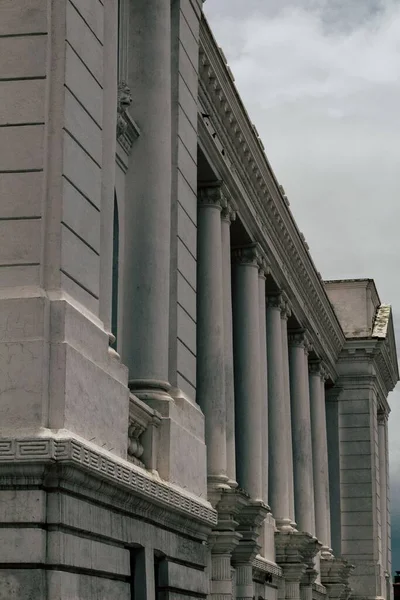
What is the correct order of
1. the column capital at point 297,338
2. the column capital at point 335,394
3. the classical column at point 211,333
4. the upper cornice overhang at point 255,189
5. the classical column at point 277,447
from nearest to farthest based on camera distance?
the classical column at point 211,333 < the upper cornice overhang at point 255,189 < the classical column at point 277,447 < the column capital at point 297,338 < the column capital at point 335,394

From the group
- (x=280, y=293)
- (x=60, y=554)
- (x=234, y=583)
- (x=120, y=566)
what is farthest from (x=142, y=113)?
(x=280, y=293)

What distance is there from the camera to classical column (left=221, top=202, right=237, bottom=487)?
3409cm

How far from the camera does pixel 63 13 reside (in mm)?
17000

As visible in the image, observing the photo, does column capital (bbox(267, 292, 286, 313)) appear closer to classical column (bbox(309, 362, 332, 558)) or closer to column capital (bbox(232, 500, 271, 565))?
classical column (bbox(309, 362, 332, 558))

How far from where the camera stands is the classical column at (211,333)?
3206 cm

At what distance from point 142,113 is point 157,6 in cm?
198

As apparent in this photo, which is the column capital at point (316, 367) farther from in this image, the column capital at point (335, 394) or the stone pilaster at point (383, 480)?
the stone pilaster at point (383, 480)

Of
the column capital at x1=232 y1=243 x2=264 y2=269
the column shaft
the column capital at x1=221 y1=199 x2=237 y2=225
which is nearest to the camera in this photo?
the column shaft

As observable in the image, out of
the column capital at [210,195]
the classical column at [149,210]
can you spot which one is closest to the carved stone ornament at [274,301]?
the column capital at [210,195]

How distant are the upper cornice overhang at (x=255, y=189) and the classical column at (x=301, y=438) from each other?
5.06ft

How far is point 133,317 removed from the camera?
73.4ft

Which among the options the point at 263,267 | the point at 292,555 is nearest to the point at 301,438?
the point at 292,555

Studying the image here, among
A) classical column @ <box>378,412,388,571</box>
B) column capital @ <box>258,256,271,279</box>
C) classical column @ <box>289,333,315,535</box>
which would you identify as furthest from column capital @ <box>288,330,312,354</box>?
classical column @ <box>378,412,388,571</box>

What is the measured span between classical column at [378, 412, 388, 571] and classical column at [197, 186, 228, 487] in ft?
104
